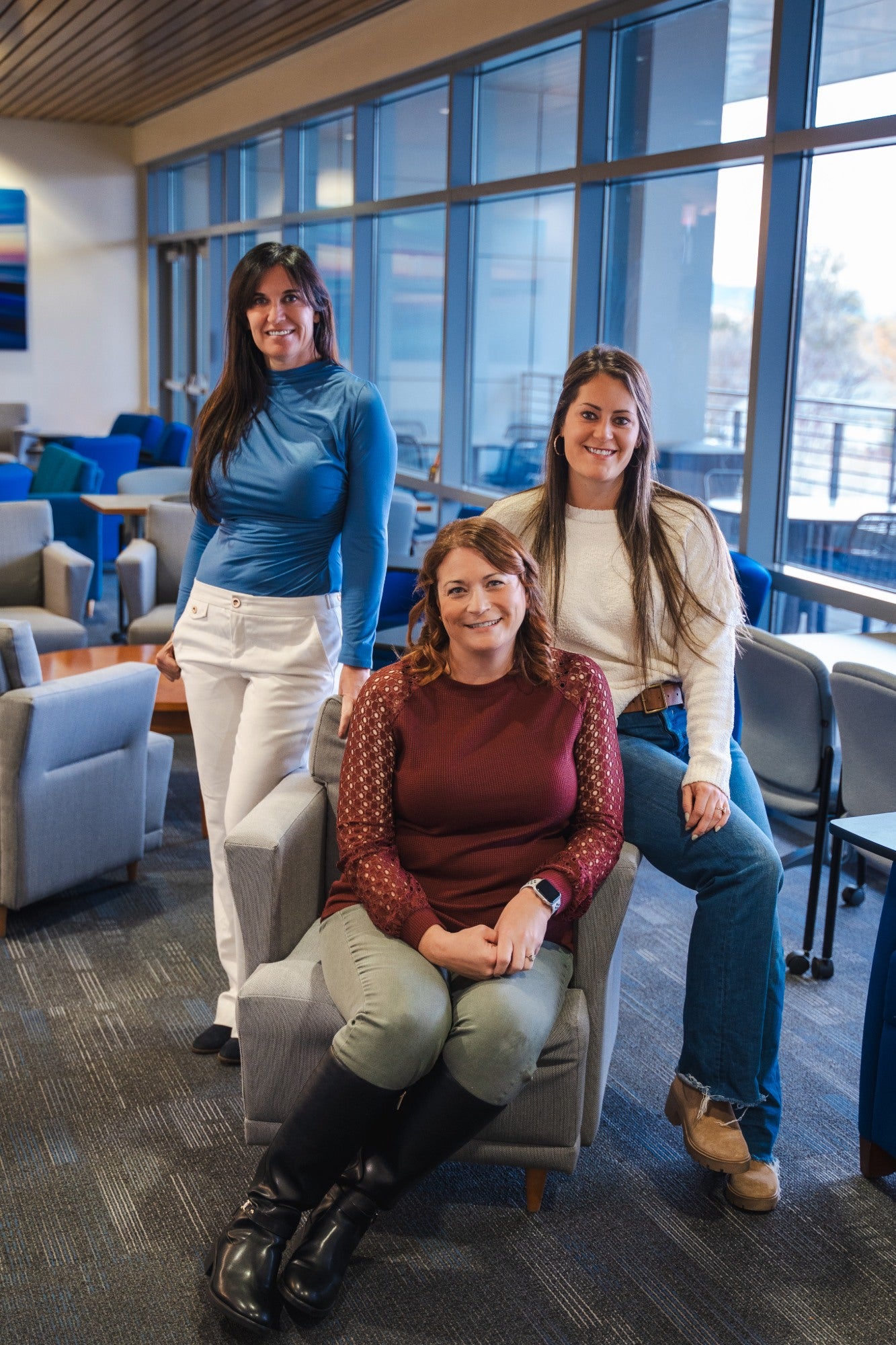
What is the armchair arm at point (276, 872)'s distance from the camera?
2.41 metres

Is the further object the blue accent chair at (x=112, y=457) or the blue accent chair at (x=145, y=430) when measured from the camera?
the blue accent chair at (x=145, y=430)

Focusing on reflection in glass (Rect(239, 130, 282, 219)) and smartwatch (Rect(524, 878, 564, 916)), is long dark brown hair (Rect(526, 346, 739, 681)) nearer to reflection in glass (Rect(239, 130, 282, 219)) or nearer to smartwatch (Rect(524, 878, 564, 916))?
smartwatch (Rect(524, 878, 564, 916))

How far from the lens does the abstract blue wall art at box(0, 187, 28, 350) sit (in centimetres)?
1184

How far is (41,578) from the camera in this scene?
239 inches

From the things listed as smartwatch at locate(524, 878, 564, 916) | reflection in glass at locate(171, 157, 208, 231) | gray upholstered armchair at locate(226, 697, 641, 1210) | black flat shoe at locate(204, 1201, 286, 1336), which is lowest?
black flat shoe at locate(204, 1201, 286, 1336)

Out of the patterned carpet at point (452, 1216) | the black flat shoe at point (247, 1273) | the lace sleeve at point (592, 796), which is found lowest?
the patterned carpet at point (452, 1216)

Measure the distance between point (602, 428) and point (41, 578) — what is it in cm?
427

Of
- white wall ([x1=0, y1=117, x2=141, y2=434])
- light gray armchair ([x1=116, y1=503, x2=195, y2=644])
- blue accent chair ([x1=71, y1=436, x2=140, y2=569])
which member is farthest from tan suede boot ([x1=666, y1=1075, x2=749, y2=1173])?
white wall ([x1=0, y1=117, x2=141, y2=434])

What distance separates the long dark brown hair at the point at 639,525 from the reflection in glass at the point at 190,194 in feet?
30.4

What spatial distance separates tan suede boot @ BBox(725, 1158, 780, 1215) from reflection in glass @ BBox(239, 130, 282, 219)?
820cm

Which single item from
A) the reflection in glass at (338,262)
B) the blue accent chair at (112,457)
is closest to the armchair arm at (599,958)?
the reflection in glass at (338,262)

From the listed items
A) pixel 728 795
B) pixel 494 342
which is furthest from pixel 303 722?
pixel 494 342

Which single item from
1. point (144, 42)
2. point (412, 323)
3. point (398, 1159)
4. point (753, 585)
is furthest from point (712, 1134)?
point (144, 42)

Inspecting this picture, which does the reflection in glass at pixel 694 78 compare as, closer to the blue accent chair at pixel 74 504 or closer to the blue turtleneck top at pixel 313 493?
the blue turtleneck top at pixel 313 493
